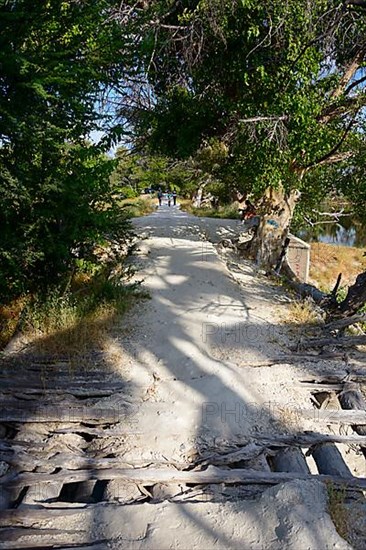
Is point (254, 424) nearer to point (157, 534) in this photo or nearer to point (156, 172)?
point (157, 534)

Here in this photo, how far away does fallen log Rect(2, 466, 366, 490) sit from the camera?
3.20 meters

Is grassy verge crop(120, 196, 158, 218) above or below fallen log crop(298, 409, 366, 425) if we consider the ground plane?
above

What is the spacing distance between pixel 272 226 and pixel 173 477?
26.4 ft

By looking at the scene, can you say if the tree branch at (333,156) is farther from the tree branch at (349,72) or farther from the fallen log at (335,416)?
the fallen log at (335,416)

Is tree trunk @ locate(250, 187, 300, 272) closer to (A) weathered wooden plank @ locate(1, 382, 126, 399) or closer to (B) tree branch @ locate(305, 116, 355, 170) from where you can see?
(B) tree branch @ locate(305, 116, 355, 170)

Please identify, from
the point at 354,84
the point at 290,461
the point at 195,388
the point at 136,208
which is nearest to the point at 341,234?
the point at 136,208

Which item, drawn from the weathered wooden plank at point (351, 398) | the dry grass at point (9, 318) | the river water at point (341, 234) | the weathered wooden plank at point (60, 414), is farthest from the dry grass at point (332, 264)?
the weathered wooden plank at point (60, 414)

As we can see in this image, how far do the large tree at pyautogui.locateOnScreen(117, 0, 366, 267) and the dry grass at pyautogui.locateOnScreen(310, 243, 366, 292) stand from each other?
291 inches

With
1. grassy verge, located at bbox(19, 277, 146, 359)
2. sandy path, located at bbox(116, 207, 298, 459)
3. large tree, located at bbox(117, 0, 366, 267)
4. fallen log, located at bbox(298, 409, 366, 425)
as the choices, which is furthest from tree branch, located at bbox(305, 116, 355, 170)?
fallen log, located at bbox(298, 409, 366, 425)

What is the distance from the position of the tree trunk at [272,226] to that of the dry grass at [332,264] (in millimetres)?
6598

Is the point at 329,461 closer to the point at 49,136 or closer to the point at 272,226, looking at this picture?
the point at 49,136

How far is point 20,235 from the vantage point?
6.06 m

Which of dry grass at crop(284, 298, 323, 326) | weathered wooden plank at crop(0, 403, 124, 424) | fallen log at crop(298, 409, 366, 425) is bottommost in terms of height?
weathered wooden plank at crop(0, 403, 124, 424)

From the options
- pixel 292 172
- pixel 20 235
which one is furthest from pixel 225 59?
pixel 20 235
